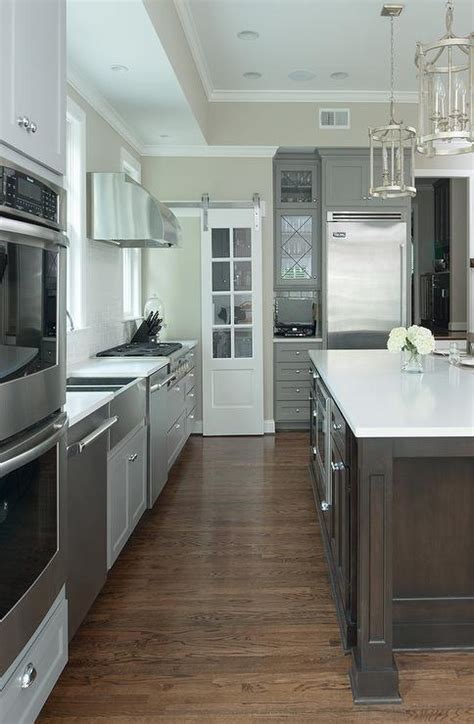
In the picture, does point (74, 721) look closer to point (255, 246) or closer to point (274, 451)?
point (274, 451)

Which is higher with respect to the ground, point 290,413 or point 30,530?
point 30,530

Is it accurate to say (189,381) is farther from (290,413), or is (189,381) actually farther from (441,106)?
(441,106)

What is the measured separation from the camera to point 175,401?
4629 millimetres

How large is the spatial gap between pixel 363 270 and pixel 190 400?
2156 millimetres

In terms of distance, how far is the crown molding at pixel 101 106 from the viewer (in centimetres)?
384

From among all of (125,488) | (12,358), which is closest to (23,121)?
(12,358)

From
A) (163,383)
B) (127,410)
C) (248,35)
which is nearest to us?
(127,410)

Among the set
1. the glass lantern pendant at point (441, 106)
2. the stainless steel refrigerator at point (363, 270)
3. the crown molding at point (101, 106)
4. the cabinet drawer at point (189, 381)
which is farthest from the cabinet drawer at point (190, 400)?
the glass lantern pendant at point (441, 106)

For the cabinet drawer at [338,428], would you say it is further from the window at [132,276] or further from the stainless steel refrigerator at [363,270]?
the stainless steel refrigerator at [363,270]

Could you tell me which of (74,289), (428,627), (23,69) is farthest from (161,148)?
(428,627)

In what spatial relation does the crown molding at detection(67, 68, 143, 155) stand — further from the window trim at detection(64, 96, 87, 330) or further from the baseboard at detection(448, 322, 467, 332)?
the baseboard at detection(448, 322, 467, 332)

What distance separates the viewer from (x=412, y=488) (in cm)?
226

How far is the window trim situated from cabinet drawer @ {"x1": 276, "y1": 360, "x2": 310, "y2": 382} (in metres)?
2.62

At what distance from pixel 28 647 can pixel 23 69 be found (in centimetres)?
151
